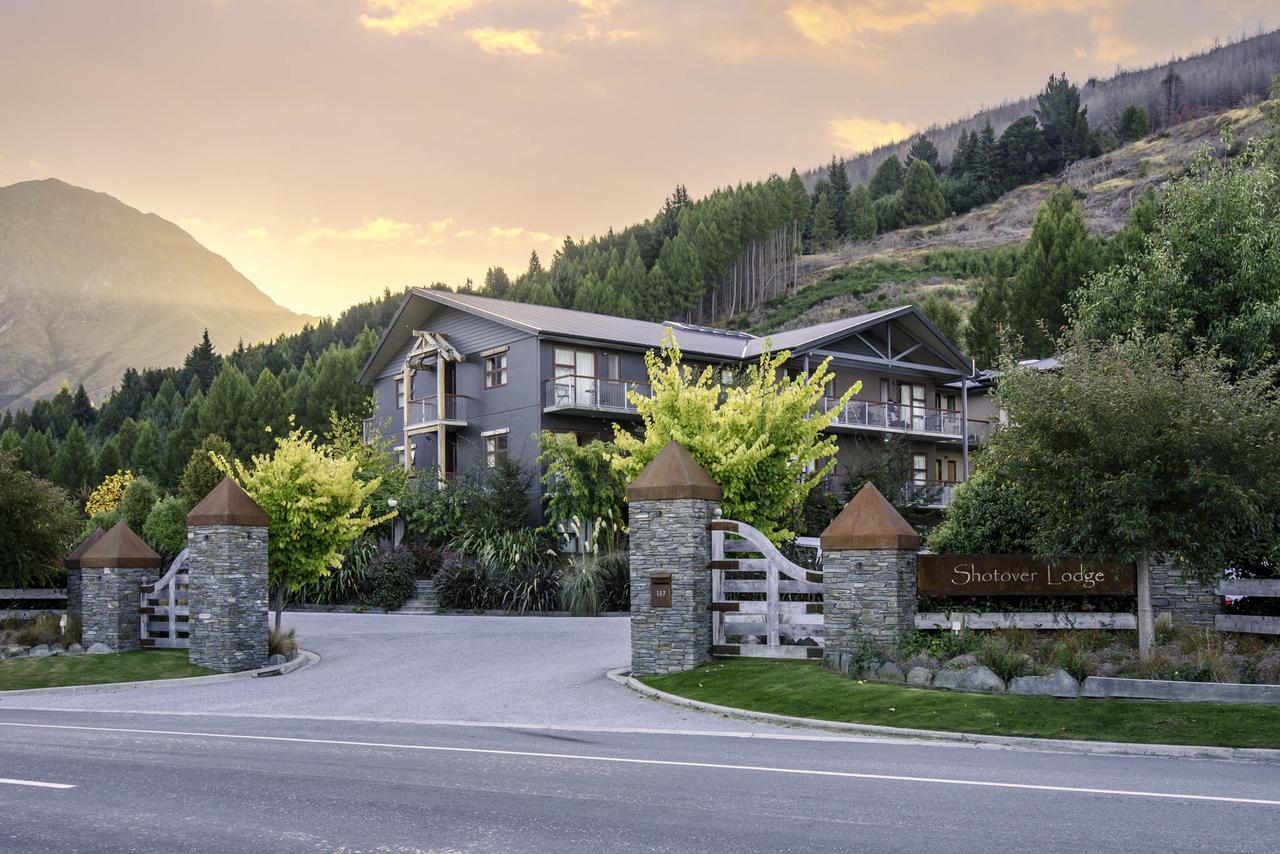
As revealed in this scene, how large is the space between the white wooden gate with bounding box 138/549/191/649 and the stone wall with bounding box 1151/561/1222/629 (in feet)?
57.7

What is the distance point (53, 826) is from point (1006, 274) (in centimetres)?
6272

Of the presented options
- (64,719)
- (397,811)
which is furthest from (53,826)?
(64,719)

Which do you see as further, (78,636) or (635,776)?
(78,636)

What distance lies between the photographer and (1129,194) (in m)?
126

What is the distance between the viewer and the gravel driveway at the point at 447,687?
53.4 ft

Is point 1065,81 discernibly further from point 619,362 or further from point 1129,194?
point 619,362

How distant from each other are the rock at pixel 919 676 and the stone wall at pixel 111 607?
15799 millimetres

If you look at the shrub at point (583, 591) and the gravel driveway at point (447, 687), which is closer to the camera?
the gravel driveway at point (447, 687)

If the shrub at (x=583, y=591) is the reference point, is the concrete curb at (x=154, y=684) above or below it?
below

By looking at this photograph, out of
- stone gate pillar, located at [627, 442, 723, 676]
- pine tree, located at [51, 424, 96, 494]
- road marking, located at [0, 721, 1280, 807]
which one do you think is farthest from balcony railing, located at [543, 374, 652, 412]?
pine tree, located at [51, 424, 96, 494]

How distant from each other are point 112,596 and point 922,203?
12795cm

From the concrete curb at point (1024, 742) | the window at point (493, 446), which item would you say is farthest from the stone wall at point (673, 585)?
the window at point (493, 446)

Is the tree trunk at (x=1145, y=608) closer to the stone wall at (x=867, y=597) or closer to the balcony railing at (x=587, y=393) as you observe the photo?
the stone wall at (x=867, y=597)

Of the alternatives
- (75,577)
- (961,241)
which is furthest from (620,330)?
(961,241)
